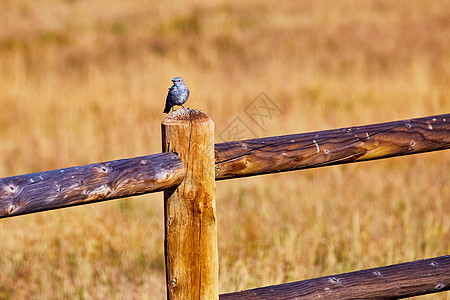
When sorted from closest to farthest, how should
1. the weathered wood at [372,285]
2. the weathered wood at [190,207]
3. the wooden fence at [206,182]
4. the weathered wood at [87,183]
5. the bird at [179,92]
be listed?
the weathered wood at [87,183] < the wooden fence at [206,182] < the weathered wood at [190,207] < the weathered wood at [372,285] < the bird at [179,92]

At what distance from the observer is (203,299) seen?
6.92 feet

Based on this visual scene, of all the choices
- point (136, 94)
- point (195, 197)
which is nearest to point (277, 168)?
point (195, 197)

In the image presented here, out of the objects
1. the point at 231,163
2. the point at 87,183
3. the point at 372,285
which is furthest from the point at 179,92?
the point at 372,285

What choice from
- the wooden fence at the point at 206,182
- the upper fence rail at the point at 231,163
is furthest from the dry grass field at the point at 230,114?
the upper fence rail at the point at 231,163

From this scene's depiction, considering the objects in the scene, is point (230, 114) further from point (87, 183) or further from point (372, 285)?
point (87, 183)

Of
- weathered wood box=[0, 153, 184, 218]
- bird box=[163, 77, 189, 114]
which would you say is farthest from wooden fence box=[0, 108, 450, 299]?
bird box=[163, 77, 189, 114]

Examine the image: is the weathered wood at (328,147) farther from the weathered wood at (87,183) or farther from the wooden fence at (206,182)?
the weathered wood at (87,183)

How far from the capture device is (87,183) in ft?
6.03

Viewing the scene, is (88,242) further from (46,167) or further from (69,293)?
(46,167)

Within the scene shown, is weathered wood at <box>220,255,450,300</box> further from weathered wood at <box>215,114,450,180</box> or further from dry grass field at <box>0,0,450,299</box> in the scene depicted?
dry grass field at <box>0,0,450,299</box>

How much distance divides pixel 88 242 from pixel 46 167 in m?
1.95

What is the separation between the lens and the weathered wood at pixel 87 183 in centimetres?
170

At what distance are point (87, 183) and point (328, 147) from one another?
3.02 feet

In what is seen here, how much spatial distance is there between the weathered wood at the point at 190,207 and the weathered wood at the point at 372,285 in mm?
171
